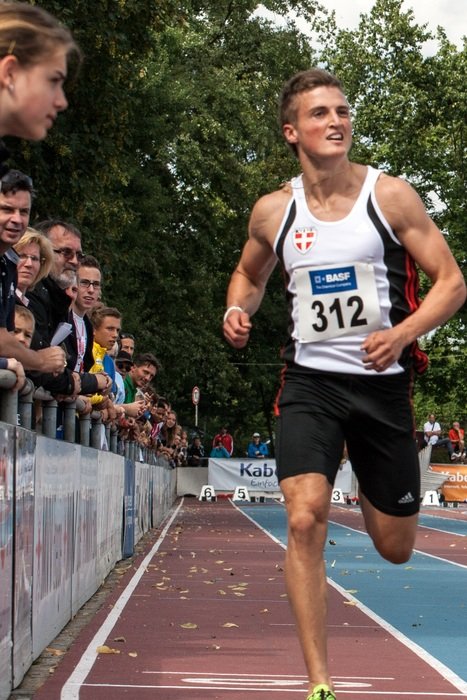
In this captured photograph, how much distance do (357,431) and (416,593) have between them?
28.6ft

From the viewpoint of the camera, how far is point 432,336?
63250 millimetres

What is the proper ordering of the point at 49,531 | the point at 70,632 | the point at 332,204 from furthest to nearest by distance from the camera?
the point at 70,632
the point at 49,531
the point at 332,204

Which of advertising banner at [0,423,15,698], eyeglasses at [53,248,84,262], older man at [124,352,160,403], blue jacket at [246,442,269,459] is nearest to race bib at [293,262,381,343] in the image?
advertising banner at [0,423,15,698]

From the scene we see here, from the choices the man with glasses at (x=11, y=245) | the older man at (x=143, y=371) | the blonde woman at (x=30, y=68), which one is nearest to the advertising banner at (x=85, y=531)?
the man with glasses at (x=11, y=245)

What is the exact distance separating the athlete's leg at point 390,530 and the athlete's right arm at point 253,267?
0.82 meters

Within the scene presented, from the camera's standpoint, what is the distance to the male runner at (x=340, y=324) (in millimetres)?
6426

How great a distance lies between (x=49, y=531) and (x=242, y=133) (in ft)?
128

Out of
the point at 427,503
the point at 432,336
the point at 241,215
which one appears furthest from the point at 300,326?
the point at 432,336

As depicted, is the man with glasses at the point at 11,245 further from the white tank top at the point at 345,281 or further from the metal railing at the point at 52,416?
the white tank top at the point at 345,281

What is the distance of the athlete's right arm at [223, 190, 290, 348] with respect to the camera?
6688mm

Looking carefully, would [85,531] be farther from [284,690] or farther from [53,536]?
[284,690]

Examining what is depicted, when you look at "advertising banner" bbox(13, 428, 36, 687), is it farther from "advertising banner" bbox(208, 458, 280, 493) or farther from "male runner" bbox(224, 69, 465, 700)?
"advertising banner" bbox(208, 458, 280, 493)

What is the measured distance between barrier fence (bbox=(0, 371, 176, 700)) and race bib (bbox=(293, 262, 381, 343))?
145 cm

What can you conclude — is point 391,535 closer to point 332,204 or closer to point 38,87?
point 332,204
